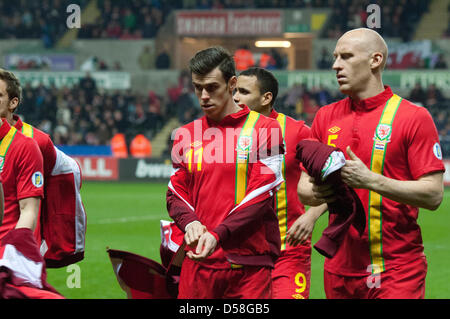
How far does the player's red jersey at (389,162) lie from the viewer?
3.62 meters

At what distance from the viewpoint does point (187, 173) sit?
3885mm

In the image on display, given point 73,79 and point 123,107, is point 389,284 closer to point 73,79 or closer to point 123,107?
point 123,107

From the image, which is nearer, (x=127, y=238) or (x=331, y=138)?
(x=331, y=138)

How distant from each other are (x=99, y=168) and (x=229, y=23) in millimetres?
10185

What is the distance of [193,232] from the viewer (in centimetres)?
357

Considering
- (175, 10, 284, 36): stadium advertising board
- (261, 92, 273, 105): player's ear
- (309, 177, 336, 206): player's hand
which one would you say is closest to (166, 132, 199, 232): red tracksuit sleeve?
(309, 177, 336, 206): player's hand

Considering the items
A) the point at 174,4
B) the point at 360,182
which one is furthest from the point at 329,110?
the point at 174,4

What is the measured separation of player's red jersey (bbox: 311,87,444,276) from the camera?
3619 millimetres

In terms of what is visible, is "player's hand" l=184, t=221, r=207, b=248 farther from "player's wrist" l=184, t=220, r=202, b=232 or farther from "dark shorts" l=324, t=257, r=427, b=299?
"dark shorts" l=324, t=257, r=427, b=299

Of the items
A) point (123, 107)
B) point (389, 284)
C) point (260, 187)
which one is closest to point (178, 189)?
point (260, 187)

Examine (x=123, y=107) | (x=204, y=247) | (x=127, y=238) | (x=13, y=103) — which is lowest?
(x=127, y=238)

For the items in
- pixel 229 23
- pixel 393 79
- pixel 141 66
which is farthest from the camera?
pixel 229 23

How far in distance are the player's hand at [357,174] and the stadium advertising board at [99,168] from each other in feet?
63.8
